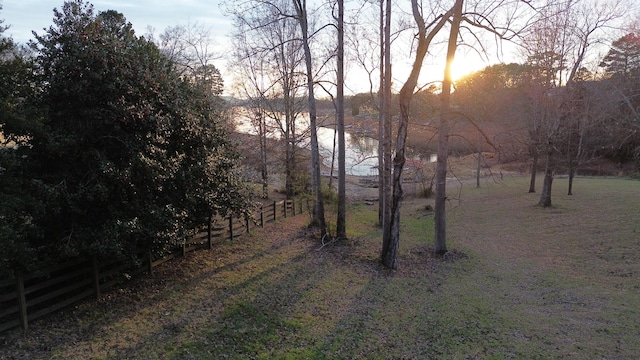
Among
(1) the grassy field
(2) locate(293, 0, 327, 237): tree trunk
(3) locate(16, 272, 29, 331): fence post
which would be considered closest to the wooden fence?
(3) locate(16, 272, 29, 331): fence post

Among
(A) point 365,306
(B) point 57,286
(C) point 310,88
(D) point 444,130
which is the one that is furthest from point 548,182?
(B) point 57,286

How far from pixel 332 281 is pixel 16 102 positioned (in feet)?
24.1

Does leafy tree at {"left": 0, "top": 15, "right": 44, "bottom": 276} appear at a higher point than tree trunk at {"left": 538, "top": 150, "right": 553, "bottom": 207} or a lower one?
higher

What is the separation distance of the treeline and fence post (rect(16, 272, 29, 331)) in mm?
194

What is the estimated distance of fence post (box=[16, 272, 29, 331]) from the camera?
5.59 m

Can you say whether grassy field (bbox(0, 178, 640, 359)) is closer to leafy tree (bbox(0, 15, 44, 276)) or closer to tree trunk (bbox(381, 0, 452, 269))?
leafy tree (bbox(0, 15, 44, 276))

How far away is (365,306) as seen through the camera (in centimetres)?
797

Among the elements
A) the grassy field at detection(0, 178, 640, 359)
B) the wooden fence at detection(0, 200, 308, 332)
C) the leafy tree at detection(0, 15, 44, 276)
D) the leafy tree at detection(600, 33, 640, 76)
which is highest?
the leafy tree at detection(600, 33, 640, 76)

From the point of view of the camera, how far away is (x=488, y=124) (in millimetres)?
41000

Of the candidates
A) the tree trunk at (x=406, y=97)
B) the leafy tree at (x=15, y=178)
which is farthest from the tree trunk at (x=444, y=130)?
the leafy tree at (x=15, y=178)

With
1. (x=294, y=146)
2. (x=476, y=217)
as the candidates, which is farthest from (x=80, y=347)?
(x=476, y=217)

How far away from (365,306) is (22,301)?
6.07 m

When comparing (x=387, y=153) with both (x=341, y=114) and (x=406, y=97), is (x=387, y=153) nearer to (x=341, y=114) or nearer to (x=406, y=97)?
(x=406, y=97)

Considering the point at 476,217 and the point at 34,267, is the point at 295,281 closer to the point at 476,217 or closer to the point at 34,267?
the point at 34,267
